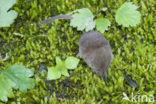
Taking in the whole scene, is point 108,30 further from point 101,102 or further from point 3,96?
point 3,96

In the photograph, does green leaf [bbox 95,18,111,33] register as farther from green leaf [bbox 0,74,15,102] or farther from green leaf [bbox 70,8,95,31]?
green leaf [bbox 0,74,15,102]

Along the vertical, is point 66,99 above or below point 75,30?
below

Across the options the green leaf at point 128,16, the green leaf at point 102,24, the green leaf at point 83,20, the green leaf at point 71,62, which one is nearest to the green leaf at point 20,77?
the green leaf at point 71,62

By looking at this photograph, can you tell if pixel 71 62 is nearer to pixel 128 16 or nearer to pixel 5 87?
pixel 5 87

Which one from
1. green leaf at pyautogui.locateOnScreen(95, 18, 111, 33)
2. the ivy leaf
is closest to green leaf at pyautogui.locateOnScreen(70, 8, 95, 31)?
green leaf at pyautogui.locateOnScreen(95, 18, 111, 33)

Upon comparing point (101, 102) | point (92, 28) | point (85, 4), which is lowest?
point (101, 102)

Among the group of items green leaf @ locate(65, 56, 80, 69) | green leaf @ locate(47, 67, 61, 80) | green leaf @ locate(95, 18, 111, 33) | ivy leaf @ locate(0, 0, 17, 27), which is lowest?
green leaf @ locate(47, 67, 61, 80)

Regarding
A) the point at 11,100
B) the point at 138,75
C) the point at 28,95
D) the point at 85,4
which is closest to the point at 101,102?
the point at 138,75
